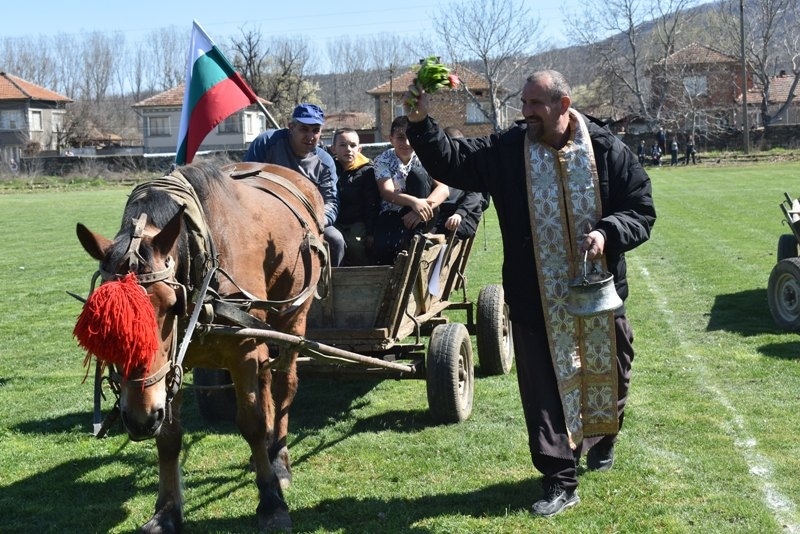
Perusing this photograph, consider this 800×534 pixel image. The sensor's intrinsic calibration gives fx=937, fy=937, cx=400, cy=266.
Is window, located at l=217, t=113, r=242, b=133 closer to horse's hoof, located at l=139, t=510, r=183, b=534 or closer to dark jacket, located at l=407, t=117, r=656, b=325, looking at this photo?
dark jacket, located at l=407, t=117, r=656, b=325

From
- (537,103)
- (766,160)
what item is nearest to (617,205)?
(537,103)

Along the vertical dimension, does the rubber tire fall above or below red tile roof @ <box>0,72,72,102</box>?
below

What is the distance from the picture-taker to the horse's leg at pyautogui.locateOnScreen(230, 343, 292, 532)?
4.76 meters

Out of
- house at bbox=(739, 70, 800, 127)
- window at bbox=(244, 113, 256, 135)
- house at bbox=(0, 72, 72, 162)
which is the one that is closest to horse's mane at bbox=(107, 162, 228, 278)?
window at bbox=(244, 113, 256, 135)

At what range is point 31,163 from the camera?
55.0 metres

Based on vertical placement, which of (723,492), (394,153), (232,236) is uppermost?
(394,153)

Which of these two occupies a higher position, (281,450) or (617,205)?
(617,205)

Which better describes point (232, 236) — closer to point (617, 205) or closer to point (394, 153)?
point (617, 205)

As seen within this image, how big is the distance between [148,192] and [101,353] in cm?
95

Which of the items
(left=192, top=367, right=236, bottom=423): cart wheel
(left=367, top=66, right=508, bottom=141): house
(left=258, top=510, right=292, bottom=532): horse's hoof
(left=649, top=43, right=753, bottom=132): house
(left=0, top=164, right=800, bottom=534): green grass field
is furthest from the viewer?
(left=367, top=66, right=508, bottom=141): house

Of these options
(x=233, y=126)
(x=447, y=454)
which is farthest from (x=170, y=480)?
(x=233, y=126)

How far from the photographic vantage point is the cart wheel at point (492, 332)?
7711 millimetres

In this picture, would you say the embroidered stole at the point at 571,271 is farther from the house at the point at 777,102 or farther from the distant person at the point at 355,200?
the house at the point at 777,102

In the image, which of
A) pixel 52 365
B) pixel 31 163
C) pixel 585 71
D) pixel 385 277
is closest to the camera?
pixel 385 277
